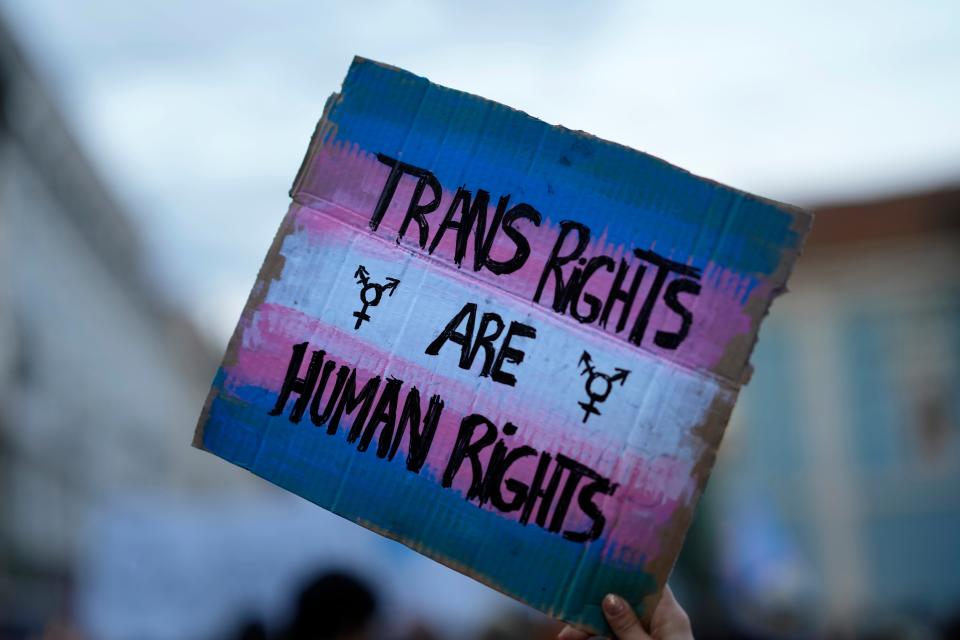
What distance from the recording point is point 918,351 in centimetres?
2289

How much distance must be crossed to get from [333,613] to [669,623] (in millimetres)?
2084

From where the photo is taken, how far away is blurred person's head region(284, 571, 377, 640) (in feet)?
13.1

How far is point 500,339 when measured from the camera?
2314mm

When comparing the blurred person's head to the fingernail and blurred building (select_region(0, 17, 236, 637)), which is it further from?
blurred building (select_region(0, 17, 236, 637))

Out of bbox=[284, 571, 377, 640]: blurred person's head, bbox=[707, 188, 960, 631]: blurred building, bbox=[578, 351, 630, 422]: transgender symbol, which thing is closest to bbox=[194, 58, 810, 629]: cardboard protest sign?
bbox=[578, 351, 630, 422]: transgender symbol

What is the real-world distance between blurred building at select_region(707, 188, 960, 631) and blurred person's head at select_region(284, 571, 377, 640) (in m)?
18.7

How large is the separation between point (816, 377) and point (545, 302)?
22.1 m

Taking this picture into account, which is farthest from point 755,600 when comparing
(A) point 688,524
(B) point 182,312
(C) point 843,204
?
(B) point 182,312

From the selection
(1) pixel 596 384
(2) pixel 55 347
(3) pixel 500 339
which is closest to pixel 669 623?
(1) pixel 596 384

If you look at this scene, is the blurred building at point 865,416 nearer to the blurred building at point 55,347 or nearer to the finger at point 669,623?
the blurred building at point 55,347

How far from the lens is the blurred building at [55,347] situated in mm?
15555

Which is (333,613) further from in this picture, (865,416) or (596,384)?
(865,416)

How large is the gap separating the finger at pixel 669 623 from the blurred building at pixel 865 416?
20316 millimetres

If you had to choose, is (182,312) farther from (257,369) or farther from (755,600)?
(257,369)
